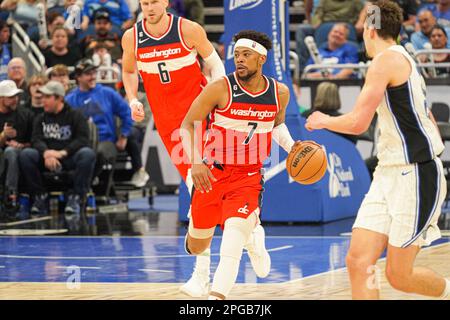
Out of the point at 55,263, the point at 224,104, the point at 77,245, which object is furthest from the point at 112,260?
the point at 224,104

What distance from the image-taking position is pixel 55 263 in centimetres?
1024

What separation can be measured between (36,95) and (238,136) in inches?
330

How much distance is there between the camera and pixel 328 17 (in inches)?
746

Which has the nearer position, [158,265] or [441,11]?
[158,265]

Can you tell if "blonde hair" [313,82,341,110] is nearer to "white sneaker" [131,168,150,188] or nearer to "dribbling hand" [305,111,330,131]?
"white sneaker" [131,168,150,188]

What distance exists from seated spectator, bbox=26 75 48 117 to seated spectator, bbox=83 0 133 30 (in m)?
4.42

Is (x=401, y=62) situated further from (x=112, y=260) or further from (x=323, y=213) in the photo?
(x=323, y=213)

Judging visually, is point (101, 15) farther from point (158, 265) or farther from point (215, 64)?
point (215, 64)

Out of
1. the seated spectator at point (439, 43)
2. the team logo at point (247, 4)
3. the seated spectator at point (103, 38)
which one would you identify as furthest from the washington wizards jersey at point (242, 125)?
the seated spectator at point (103, 38)

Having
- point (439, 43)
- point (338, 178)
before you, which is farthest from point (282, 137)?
point (439, 43)

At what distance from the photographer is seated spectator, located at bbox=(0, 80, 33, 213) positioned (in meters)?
14.5

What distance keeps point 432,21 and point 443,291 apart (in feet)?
38.2

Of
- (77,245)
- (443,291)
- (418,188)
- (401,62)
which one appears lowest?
(77,245)

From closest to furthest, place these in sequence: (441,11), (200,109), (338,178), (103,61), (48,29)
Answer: (200,109), (338,178), (103,61), (441,11), (48,29)
